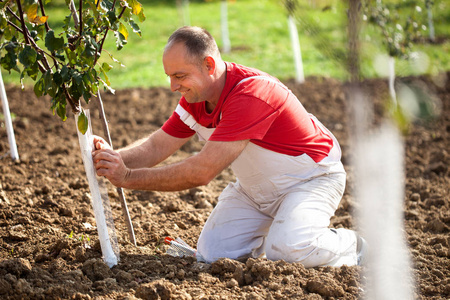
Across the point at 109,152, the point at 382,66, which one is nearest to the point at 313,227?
the point at 109,152

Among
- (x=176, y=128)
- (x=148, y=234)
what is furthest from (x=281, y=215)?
(x=148, y=234)

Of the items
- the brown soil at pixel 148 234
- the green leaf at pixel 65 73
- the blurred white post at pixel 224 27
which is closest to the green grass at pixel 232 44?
the blurred white post at pixel 224 27

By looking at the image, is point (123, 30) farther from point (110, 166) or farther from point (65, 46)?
point (110, 166)

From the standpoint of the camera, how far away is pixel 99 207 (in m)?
3.05

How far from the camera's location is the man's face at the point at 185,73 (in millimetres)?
3146

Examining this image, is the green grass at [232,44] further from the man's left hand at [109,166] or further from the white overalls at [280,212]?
the man's left hand at [109,166]

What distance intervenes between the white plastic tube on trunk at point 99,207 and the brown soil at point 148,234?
82 millimetres

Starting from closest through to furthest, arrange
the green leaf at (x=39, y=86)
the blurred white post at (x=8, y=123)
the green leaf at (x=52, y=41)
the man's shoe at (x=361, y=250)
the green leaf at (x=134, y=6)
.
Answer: the green leaf at (x=52, y=41) → the green leaf at (x=39, y=86) → the green leaf at (x=134, y=6) → the man's shoe at (x=361, y=250) → the blurred white post at (x=8, y=123)

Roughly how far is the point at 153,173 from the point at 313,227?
3.54 feet

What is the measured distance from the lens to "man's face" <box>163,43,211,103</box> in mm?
3146

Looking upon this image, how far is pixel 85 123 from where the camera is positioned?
286cm

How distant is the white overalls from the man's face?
0.35m

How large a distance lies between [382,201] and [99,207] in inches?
83.0

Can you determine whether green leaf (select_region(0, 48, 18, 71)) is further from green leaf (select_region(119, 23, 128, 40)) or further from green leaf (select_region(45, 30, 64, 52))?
green leaf (select_region(119, 23, 128, 40))
